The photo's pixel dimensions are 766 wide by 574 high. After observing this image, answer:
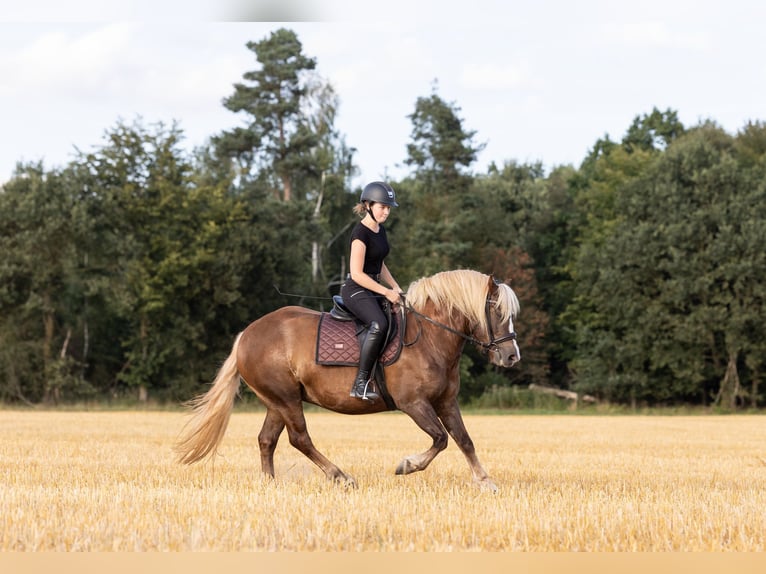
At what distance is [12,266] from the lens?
40906 millimetres

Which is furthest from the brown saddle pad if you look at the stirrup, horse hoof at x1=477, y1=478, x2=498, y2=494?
horse hoof at x1=477, y1=478, x2=498, y2=494

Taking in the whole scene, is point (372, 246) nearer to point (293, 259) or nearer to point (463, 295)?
point (463, 295)

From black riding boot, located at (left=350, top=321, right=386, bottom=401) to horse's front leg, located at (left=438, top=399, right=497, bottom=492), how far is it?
2.47 ft

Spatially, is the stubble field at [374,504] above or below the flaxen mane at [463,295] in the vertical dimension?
below

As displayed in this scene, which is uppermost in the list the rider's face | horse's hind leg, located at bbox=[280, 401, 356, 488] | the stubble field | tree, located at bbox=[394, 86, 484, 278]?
tree, located at bbox=[394, 86, 484, 278]

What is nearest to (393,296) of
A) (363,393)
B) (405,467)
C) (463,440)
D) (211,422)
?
(363,393)

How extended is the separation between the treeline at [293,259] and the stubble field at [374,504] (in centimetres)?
2633

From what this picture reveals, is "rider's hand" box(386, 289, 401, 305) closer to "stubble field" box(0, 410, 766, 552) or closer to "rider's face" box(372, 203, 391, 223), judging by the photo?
"rider's face" box(372, 203, 391, 223)

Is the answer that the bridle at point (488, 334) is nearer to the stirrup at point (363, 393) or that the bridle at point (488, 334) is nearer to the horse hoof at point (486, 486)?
the stirrup at point (363, 393)

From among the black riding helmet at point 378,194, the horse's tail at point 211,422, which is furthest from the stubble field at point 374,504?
the black riding helmet at point 378,194

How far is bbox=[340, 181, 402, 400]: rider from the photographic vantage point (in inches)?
402

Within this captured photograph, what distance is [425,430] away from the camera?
33.3 ft

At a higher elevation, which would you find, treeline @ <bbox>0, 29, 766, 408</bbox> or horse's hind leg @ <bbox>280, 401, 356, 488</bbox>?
treeline @ <bbox>0, 29, 766, 408</bbox>

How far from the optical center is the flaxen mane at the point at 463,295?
1035 centimetres
